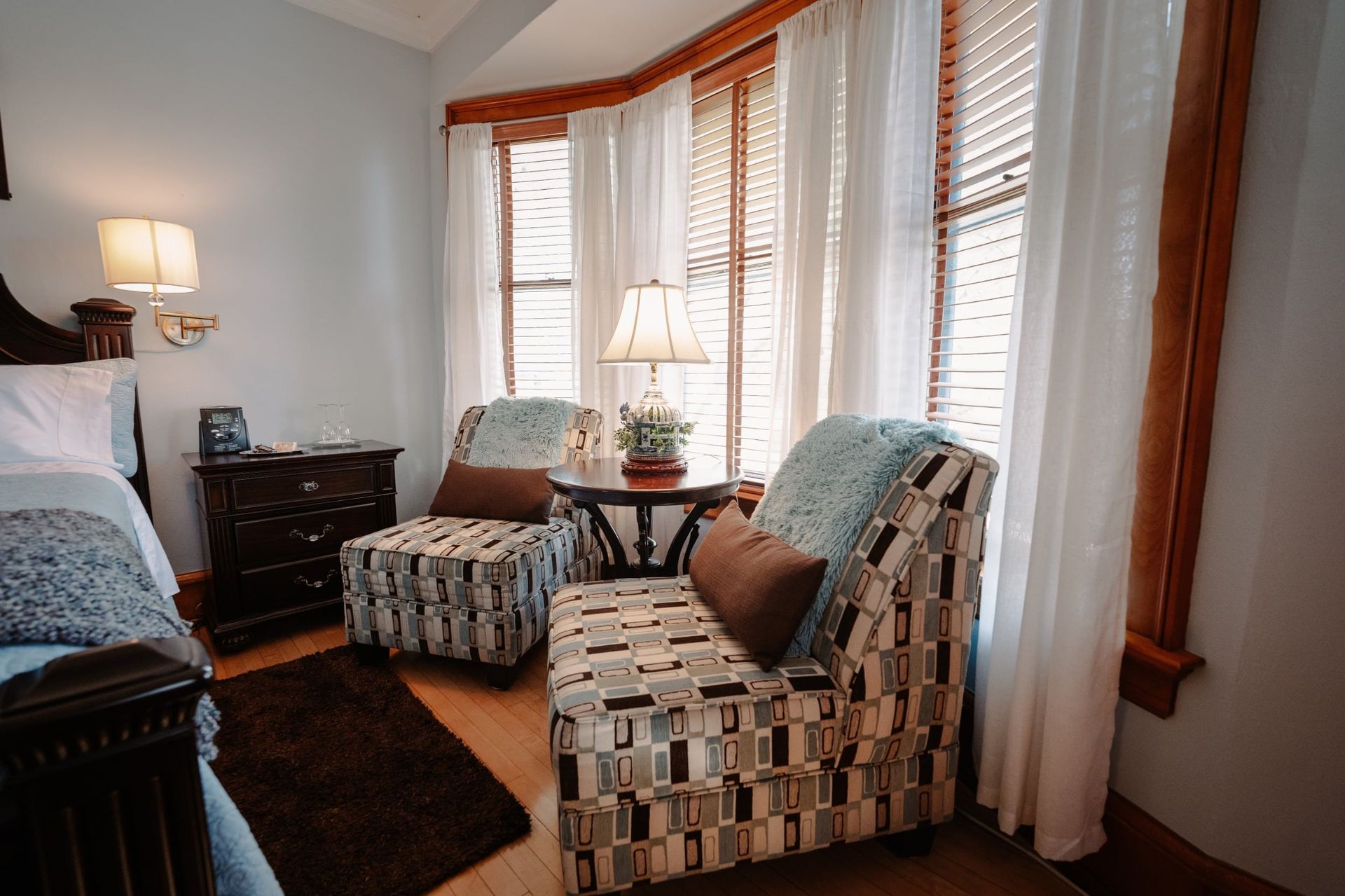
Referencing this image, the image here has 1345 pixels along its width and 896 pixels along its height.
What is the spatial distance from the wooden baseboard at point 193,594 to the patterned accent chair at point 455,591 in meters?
1.04

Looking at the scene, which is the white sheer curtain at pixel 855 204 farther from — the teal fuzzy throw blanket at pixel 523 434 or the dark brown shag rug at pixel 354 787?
the dark brown shag rug at pixel 354 787

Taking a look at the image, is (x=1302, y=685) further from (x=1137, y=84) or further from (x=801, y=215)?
(x=801, y=215)

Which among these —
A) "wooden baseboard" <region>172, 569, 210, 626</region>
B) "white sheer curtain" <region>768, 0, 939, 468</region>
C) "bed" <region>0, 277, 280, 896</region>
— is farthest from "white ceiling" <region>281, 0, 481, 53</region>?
"bed" <region>0, 277, 280, 896</region>

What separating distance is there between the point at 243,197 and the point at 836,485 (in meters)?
3.01

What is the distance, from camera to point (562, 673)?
1.27 meters

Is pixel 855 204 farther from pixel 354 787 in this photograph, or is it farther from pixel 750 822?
pixel 354 787

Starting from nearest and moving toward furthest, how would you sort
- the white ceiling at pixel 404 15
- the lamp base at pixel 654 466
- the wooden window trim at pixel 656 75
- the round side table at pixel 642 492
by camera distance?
the round side table at pixel 642 492 < the lamp base at pixel 654 466 < the wooden window trim at pixel 656 75 < the white ceiling at pixel 404 15

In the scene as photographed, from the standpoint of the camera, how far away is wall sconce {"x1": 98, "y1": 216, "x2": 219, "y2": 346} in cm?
217

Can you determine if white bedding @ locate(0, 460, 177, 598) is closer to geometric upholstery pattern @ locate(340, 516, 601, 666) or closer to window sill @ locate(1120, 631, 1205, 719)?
geometric upholstery pattern @ locate(340, 516, 601, 666)

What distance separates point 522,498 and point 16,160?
2.33 meters

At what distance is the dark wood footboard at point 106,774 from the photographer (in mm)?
496

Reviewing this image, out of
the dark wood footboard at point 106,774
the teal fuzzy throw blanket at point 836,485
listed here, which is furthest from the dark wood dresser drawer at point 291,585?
the dark wood footboard at point 106,774

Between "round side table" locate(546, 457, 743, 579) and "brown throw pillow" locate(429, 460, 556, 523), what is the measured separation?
0.17 m

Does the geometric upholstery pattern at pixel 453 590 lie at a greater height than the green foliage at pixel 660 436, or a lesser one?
lesser
